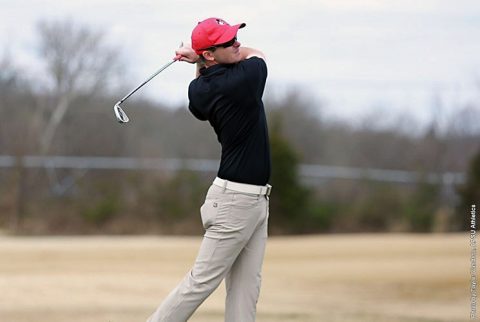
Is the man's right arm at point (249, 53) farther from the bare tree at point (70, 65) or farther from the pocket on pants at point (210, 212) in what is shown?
the bare tree at point (70, 65)

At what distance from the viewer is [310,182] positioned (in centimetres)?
3050

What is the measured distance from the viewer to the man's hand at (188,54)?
6.18 metres

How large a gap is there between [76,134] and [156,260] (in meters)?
16.3

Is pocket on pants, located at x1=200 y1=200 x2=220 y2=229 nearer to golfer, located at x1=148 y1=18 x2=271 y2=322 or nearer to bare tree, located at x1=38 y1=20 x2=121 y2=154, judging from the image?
golfer, located at x1=148 y1=18 x2=271 y2=322

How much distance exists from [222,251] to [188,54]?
3.82ft

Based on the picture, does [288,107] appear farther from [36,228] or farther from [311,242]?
[311,242]

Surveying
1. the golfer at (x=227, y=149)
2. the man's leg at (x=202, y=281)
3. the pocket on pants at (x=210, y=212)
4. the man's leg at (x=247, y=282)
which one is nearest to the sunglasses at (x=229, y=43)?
the golfer at (x=227, y=149)

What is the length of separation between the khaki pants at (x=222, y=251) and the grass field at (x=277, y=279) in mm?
3781

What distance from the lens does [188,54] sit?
6.20 metres

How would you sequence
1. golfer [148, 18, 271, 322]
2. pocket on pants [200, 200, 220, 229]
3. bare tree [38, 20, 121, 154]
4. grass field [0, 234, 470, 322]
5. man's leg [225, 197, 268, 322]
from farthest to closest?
bare tree [38, 20, 121, 154], grass field [0, 234, 470, 322], man's leg [225, 197, 268, 322], pocket on pants [200, 200, 220, 229], golfer [148, 18, 271, 322]

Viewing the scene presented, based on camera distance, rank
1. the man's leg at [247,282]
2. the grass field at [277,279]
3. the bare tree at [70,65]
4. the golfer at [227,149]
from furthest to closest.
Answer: the bare tree at [70,65] < the grass field at [277,279] < the man's leg at [247,282] < the golfer at [227,149]

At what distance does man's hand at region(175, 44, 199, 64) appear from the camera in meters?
6.18

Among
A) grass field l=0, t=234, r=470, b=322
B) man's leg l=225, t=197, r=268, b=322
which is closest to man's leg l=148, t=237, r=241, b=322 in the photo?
man's leg l=225, t=197, r=268, b=322

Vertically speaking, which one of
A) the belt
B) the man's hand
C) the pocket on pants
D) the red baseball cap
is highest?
the red baseball cap
